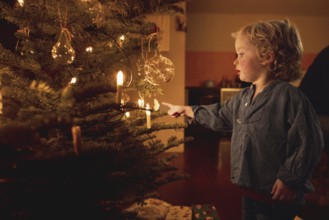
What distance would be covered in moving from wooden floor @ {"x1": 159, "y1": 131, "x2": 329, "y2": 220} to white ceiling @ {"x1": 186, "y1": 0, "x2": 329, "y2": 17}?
2829 millimetres

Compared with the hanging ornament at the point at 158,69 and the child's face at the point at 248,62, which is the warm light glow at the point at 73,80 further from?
the child's face at the point at 248,62

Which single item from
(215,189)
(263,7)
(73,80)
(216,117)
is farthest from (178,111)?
(263,7)

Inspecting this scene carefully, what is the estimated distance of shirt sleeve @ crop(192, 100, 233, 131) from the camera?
1105mm

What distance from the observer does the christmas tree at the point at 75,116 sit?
64 centimetres

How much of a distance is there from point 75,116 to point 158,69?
552mm

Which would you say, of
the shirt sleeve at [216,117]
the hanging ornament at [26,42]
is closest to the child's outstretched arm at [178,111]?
the shirt sleeve at [216,117]

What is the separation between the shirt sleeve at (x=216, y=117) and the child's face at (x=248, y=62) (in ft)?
0.48

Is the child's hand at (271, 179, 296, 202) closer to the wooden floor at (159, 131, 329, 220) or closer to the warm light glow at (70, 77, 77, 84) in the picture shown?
the warm light glow at (70, 77, 77, 84)

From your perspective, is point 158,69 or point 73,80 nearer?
point 73,80

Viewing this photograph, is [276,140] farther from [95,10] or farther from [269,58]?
[95,10]

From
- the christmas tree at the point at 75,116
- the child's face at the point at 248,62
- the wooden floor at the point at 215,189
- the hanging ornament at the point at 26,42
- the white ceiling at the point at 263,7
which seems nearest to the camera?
the christmas tree at the point at 75,116

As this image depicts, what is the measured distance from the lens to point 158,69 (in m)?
1.18

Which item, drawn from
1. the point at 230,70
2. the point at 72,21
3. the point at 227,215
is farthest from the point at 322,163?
the point at 230,70

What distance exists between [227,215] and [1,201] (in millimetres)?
1521
